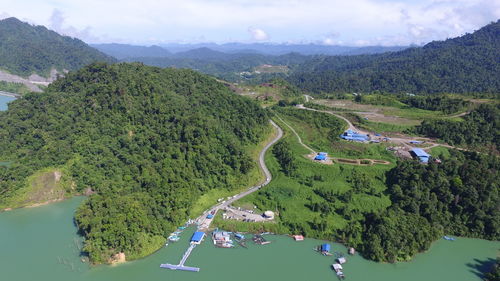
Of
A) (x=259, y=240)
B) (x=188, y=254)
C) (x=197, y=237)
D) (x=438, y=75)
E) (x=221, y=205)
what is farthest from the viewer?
(x=438, y=75)

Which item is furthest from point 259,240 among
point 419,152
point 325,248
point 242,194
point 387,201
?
point 419,152

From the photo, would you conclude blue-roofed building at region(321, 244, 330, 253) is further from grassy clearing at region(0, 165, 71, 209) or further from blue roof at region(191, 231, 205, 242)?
grassy clearing at region(0, 165, 71, 209)

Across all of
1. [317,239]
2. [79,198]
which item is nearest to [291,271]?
[317,239]

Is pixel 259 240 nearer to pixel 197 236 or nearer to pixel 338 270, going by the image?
pixel 197 236

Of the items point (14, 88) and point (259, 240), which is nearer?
point (259, 240)

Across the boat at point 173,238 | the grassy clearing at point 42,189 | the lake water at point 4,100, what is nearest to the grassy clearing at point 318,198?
the boat at point 173,238

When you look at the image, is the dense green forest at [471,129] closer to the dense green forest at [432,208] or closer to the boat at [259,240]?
the dense green forest at [432,208]

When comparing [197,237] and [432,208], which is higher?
[432,208]
